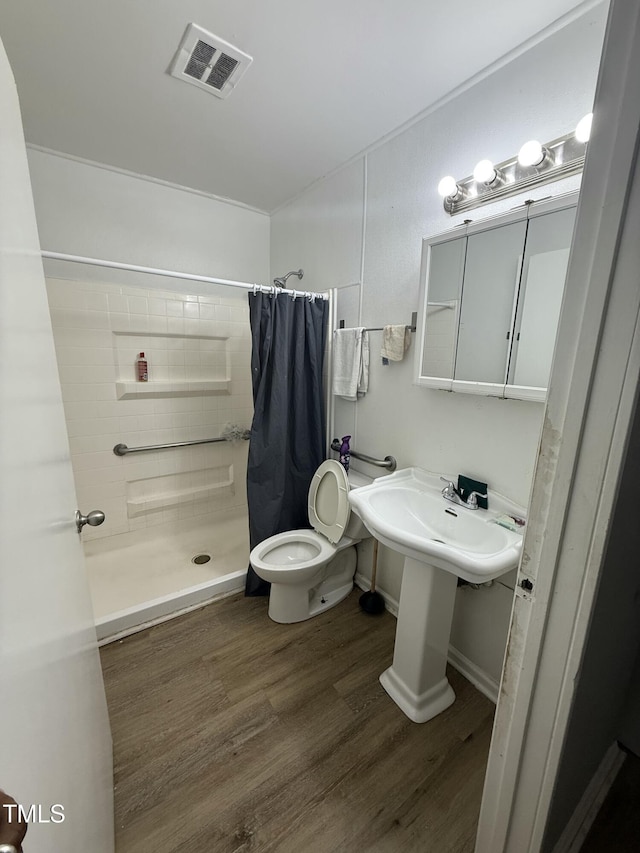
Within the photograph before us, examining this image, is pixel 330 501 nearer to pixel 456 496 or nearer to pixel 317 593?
pixel 317 593

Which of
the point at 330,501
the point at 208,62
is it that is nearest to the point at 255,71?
the point at 208,62

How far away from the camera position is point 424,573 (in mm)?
1308

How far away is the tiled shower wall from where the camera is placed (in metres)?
2.14

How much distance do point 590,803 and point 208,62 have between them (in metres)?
2.84

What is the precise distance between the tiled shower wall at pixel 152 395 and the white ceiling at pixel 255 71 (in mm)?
830

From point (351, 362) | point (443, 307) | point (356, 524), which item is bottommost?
point (356, 524)

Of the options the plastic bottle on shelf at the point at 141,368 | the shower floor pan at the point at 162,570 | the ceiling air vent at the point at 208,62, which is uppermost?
the ceiling air vent at the point at 208,62

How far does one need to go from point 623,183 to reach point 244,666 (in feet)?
6.39

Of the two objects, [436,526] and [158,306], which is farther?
[158,306]

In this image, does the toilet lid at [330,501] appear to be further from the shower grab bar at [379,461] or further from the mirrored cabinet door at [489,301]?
the mirrored cabinet door at [489,301]

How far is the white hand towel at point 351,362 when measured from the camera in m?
1.90

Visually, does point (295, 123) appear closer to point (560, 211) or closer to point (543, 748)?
point (560, 211)

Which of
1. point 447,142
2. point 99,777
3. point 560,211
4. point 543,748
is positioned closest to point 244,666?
point 99,777

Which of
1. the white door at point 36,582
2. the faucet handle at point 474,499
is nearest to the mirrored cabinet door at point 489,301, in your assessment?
the faucet handle at point 474,499
